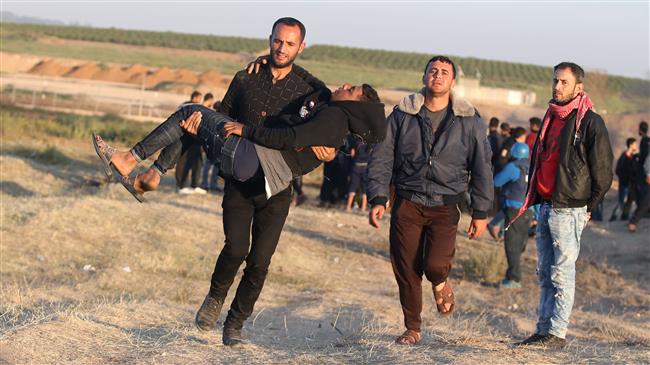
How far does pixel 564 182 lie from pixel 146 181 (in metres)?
2.93

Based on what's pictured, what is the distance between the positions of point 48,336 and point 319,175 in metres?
17.6

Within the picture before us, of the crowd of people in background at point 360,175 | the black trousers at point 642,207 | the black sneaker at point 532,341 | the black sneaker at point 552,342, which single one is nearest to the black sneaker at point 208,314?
the black sneaker at point 532,341

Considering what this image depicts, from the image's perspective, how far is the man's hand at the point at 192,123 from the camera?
6441 mm

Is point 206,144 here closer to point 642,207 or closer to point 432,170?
point 432,170

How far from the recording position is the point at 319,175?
24094 millimetres

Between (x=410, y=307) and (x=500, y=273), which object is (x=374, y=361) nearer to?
(x=410, y=307)

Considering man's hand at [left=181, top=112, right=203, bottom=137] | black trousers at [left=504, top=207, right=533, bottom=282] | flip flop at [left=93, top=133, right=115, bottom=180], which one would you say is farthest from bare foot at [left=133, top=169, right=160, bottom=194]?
black trousers at [left=504, top=207, right=533, bottom=282]


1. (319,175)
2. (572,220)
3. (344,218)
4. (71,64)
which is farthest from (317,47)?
(572,220)

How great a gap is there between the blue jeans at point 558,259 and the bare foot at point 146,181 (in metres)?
2.84

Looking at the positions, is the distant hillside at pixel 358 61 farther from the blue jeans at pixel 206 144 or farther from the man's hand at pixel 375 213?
the blue jeans at pixel 206 144

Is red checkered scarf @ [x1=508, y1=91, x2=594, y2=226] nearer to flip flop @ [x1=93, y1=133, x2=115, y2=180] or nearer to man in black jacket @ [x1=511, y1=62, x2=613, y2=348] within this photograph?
man in black jacket @ [x1=511, y1=62, x2=613, y2=348]

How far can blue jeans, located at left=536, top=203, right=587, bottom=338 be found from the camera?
732 cm

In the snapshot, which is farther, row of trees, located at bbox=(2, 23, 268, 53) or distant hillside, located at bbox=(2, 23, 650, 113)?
row of trees, located at bbox=(2, 23, 268, 53)

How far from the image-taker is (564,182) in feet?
23.8
